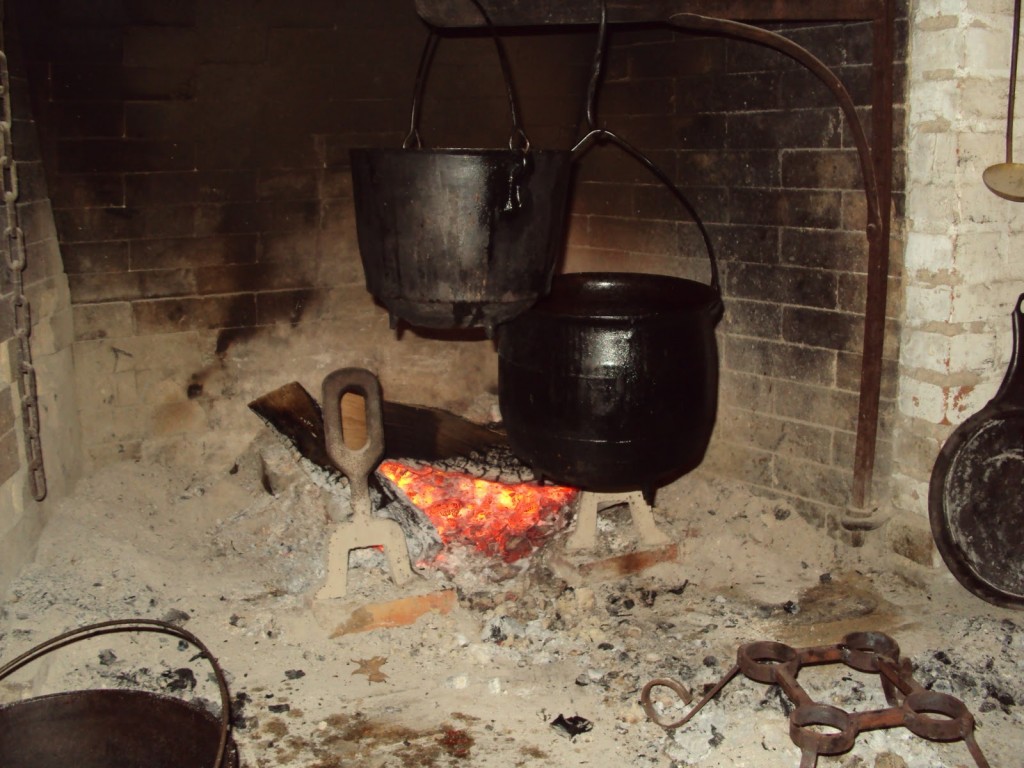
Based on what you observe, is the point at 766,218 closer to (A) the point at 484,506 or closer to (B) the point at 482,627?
(A) the point at 484,506

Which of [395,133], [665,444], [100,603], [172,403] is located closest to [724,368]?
[665,444]

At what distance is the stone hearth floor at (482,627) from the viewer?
317 cm

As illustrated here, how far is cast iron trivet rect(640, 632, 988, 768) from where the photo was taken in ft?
8.97

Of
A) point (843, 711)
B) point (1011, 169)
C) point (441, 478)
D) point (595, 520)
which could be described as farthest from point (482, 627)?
point (1011, 169)

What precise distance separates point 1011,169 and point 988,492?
45.5 inches

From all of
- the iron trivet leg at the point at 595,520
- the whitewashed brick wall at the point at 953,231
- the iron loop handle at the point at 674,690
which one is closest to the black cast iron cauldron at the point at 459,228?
the iron trivet leg at the point at 595,520

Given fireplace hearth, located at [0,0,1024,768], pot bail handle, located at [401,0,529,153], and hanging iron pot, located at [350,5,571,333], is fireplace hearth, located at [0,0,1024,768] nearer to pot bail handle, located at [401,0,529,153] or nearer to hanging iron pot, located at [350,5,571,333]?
pot bail handle, located at [401,0,529,153]

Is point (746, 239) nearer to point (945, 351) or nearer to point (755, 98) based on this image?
point (755, 98)

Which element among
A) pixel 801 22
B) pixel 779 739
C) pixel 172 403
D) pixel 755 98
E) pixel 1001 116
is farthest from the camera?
pixel 172 403

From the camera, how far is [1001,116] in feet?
12.1

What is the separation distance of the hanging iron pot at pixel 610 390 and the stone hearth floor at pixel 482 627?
55cm

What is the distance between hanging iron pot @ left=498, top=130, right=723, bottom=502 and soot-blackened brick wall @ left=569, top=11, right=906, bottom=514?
1.75ft

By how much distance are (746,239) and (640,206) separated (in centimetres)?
59

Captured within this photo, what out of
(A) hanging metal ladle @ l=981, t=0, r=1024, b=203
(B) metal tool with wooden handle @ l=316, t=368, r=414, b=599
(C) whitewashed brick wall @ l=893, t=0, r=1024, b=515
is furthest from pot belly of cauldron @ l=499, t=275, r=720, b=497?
(A) hanging metal ladle @ l=981, t=0, r=1024, b=203
